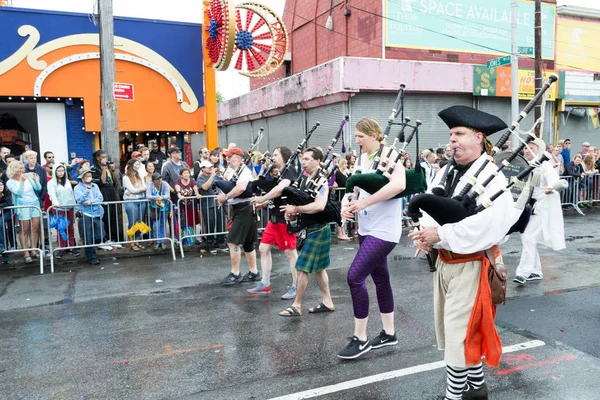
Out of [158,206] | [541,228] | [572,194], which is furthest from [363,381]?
[572,194]

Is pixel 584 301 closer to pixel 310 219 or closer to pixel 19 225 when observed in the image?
pixel 310 219

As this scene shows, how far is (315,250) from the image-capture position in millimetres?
5547

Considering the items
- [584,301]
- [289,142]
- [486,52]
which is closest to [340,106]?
[289,142]

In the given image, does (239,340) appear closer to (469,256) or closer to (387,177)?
(387,177)

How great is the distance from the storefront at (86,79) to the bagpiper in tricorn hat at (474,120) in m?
12.1

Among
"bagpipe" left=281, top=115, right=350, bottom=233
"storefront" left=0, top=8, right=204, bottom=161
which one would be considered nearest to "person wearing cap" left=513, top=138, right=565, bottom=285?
"bagpipe" left=281, top=115, right=350, bottom=233

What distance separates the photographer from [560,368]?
13.9ft

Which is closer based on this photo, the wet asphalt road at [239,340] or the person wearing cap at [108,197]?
the wet asphalt road at [239,340]

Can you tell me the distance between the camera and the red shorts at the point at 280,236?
21.1 feet

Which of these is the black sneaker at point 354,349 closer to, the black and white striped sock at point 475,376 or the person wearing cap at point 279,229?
the black and white striped sock at point 475,376

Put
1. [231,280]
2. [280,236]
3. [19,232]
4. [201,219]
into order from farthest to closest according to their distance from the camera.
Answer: [201,219], [19,232], [231,280], [280,236]

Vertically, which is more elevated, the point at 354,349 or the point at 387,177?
the point at 387,177

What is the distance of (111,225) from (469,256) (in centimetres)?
789

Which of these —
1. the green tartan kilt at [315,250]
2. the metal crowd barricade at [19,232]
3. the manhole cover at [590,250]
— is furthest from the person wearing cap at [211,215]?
the manhole cover at [590,250]
